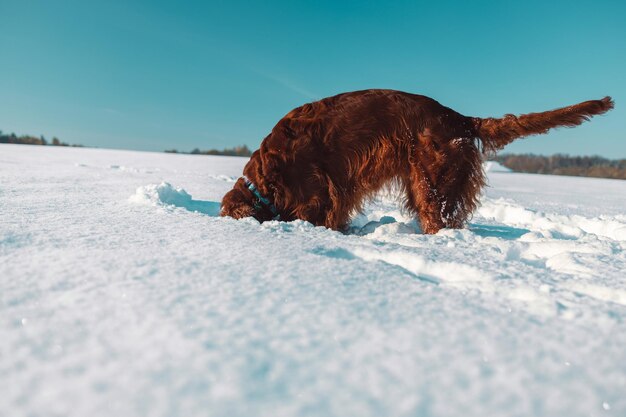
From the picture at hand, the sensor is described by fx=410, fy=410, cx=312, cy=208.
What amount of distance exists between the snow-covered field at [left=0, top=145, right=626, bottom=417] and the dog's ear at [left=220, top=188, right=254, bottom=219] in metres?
1.27

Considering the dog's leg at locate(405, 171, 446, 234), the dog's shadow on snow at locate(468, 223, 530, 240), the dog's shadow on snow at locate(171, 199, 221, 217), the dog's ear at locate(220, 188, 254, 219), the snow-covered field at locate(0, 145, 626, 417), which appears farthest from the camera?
the dog's shadow on snow at locate(171, 199, 221, 217)

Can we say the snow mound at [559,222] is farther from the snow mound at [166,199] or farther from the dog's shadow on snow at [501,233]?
the snow mound at [166,199]

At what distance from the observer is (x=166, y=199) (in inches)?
115

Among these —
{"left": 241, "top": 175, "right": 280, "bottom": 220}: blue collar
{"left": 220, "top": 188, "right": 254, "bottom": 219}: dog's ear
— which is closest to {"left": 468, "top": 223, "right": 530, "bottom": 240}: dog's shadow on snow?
{"left": 241, "top": 175, "right": 280, "bottom": 220}: blue collar

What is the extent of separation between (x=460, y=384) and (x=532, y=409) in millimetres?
98

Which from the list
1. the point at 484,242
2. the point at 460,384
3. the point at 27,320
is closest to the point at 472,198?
the point at 484,242

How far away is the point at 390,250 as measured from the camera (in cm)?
143

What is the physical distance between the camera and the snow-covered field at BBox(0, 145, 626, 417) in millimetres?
576

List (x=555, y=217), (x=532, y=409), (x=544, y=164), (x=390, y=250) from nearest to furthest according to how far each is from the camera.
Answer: (x=532, y=409)
(x=390, y=250)
(x=555, y=217)
(x=544, y=164)

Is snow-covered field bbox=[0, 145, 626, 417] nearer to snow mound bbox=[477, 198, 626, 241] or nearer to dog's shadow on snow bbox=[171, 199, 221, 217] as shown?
dog's shadow on snow bbox=[171, 199, 221, 217]

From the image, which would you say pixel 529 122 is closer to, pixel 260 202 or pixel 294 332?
pixel 260 202

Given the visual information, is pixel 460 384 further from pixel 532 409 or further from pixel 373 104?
pixel 373 104

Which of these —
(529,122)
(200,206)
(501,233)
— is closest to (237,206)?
(200,206)

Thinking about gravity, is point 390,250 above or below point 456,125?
below
